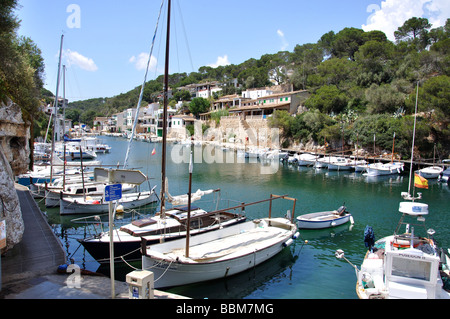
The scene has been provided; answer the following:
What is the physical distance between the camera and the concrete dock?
942 cm

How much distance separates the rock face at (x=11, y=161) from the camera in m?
11.8

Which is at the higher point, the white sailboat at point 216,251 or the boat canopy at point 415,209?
the boat canopy at point 415,209

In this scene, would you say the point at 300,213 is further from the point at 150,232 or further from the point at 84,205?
the point at 84,205

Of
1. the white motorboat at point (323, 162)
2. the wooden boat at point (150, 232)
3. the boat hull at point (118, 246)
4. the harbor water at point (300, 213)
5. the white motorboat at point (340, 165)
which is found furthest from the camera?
the white motorboat at point (323, 162)

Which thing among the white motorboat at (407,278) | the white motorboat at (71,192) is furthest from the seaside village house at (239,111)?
the white motorboat at (407,278)

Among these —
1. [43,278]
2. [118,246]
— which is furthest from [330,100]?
[43,278]

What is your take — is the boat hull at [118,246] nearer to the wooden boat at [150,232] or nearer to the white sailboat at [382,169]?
the wooden boat at [150,232]

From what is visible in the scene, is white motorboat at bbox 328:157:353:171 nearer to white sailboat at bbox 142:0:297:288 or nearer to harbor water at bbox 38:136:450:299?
harbor water at bbox 38:136:450:299

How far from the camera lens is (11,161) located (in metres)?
16.8

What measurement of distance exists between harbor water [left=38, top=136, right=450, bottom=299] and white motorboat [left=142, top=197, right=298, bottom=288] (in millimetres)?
631

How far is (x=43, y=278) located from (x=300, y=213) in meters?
18.4

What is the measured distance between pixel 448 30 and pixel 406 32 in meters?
14.4

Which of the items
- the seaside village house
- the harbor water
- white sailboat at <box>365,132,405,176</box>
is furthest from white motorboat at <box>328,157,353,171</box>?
the seaside village house

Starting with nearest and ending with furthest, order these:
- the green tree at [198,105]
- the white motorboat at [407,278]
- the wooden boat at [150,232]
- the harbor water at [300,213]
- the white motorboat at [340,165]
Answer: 1. the white motorboat at [407,278]
2. the harbor water at [300,213]
3. the wooden boat at [150,232]
4. the white motorboat at [340,165]
5. the green tree at [198,105]
